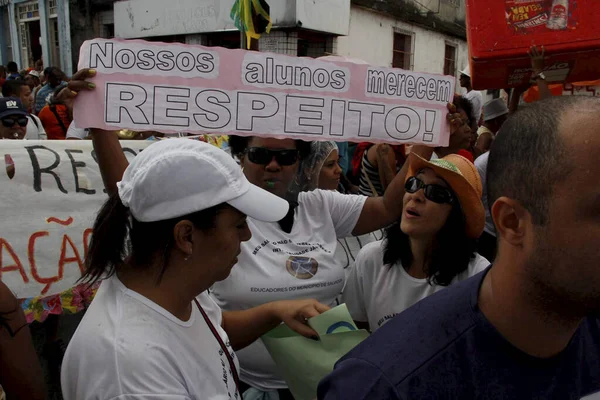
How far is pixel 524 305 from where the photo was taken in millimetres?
1074

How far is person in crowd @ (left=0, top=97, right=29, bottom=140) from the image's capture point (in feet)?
13.5

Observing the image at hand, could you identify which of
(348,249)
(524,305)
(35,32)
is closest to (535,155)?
(524,305)

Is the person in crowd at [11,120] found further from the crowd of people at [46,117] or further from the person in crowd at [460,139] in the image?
the person in crowd at [460,139]

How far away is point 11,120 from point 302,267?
336 centimetres

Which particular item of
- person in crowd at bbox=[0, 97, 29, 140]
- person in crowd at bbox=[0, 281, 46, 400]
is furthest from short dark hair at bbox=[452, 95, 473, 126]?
person in crowd at bbox=[0, 97, 29, 140]

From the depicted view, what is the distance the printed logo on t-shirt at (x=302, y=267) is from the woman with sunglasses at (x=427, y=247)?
0.25 metres

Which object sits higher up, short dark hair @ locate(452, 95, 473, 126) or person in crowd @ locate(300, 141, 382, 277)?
short dark hair @ locate(452, 95, 473, 126)

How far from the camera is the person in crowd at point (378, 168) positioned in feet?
13.0

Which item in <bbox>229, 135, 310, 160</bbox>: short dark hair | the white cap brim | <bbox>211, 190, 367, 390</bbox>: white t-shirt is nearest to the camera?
the white cap brim

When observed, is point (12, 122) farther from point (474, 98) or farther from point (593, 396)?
point (474, 98)

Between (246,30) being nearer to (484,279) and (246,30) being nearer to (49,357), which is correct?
(49,357)

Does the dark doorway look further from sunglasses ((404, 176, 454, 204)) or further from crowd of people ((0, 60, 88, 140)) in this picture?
sunglasses ((404, 176, 454, 204))

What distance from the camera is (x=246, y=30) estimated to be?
12.8 feet

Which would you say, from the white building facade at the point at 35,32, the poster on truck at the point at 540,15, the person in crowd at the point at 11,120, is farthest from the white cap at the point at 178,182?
the white building facade at the point at 35,32
